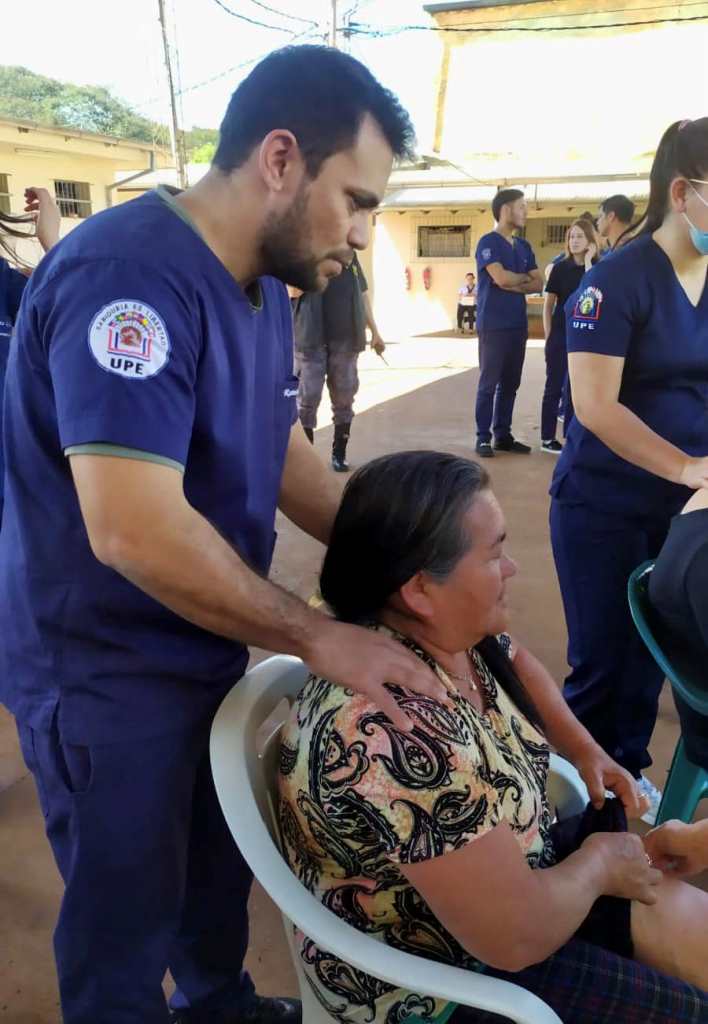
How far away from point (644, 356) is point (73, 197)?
1609 cm

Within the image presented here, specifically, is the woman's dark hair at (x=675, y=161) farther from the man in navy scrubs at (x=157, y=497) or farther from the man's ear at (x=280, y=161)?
the man's ear at (x=280, y=161)

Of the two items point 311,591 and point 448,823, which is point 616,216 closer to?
point 311,591

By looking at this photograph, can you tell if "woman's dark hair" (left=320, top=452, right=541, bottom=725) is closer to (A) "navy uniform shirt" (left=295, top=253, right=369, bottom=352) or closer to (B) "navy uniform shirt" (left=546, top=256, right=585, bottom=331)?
(A) "navy uniform shirt" (left=295, top=253, right=369, bottom=352)

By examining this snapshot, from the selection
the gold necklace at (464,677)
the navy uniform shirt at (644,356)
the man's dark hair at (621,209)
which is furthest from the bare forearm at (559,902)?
the man's dark hair at (621,209)

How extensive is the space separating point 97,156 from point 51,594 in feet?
54.7

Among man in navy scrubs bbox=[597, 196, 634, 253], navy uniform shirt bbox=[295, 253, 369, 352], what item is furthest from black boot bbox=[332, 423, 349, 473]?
man in navy scrubs bbox=[597, 196, 634, 253]

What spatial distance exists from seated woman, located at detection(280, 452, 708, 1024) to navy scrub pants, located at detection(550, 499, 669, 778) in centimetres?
84

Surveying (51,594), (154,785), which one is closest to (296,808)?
(154,785)

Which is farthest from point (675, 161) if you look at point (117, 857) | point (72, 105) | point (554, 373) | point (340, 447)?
point (72, 105)

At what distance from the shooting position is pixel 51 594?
1.12m

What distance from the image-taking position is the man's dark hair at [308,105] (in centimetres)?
107

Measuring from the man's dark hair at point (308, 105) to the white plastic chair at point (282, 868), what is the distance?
30.5 inches

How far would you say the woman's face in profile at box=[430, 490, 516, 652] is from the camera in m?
1.16

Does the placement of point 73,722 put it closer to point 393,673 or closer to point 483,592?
point 393,673
